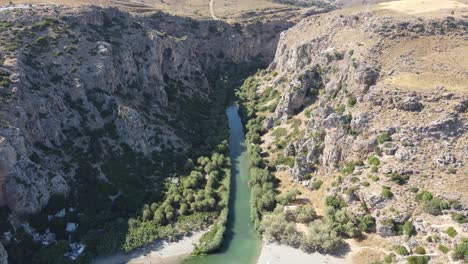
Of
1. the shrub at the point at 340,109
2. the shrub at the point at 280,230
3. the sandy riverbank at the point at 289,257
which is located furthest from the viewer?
the shrub at the point at 340,109

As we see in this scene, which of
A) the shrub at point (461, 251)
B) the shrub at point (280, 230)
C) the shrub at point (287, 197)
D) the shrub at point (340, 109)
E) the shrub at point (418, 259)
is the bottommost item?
the shrub at point (280, 230)

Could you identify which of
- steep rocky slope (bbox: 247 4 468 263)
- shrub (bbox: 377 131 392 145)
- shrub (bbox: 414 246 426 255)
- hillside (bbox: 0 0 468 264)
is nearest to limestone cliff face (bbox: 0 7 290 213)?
hillside (bbox: 0 0 468 264)

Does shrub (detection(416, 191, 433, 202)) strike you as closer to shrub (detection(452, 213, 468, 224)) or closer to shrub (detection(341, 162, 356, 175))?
shrub (detection(452, 213, 468, 224))

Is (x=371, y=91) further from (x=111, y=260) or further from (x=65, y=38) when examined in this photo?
(x=65, y=38)

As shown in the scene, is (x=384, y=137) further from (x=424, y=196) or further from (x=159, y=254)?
(x=159, y=254)

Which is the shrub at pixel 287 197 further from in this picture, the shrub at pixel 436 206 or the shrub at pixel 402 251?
the shrub at pixel 436 206

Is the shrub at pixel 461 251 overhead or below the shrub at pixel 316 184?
overhead

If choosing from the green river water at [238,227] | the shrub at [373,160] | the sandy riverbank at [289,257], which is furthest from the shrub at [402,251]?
the green river water at [238,227]
